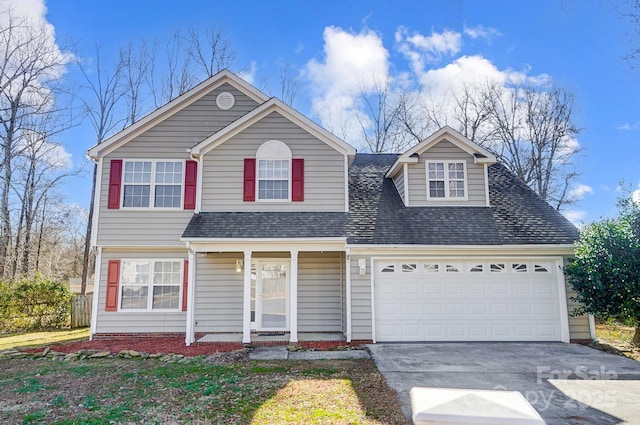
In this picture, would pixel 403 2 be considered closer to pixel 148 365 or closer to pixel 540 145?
pixel 148 365

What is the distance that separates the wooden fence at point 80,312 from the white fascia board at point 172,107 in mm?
6171

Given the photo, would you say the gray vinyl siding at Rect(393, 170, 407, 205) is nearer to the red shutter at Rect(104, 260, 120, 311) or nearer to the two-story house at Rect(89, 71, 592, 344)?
the two-story house at Rect(89, 71, 592, 344)

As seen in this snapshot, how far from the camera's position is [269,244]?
10.1 meters

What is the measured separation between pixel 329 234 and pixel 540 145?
1757 cm

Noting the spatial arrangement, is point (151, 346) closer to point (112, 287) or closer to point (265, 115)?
point (112, 287)

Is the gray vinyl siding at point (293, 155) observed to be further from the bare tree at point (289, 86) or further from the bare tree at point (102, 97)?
the bare tree at point (102, 97)

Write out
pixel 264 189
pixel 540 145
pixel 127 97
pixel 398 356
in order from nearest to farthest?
1. pixel 398 356
2. pixel 264 189
3. pixel 127 97
4. pixel 540 145

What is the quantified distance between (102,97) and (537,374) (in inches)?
876

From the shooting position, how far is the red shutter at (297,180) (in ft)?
36.3

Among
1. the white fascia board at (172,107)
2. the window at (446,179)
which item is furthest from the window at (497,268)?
the white fascia board at (172,107)

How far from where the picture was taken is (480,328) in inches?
394

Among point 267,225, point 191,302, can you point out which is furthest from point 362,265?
point 191,302

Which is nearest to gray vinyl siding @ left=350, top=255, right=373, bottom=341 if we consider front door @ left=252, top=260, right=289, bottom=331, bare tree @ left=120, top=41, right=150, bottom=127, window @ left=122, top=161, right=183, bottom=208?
front door @ left=252, top=260, right=289, bottom=331

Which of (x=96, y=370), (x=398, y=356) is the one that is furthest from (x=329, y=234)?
(x=96, y=370)
